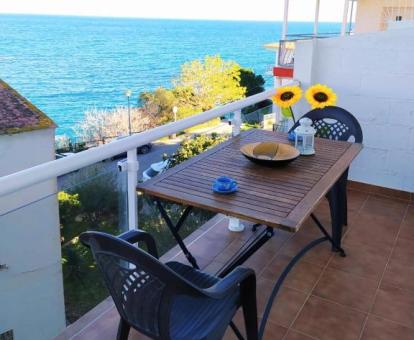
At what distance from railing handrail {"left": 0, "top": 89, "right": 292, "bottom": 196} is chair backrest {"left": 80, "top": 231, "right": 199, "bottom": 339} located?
334 millimetres

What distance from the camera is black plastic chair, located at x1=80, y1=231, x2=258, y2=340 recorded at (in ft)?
4.22

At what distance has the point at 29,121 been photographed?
1055 cm

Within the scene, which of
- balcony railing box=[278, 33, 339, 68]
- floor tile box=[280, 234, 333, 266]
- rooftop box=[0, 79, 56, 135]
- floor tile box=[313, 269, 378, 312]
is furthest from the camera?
balcony railing box=[278, 33, 339, 68]

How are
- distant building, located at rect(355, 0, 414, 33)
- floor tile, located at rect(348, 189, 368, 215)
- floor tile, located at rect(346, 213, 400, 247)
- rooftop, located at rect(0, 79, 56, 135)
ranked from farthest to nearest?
1. distant building, located at rect(355, 0, 414, 33)
2. rooftop, located at rect(0, 79, 56, 135)
3. floor tile, located at rect(348, 189, 368, 215)
4. floor tile, located at rect(346, 213, 400, 247)

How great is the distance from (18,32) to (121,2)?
52.3 feet

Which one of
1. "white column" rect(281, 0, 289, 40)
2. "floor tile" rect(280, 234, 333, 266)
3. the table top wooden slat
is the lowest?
"floor tile" rect(280, 234, 333, 266)

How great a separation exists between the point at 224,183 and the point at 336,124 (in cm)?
156

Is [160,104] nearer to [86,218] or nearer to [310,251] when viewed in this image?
[310,251]

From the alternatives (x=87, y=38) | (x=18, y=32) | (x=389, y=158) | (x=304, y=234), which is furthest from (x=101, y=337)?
(x=18, y=32)

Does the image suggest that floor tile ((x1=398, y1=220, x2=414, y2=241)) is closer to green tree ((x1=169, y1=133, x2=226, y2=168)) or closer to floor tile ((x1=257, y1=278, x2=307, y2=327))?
floor tile ((x1=257, y1=278, x2=307, y2=327))

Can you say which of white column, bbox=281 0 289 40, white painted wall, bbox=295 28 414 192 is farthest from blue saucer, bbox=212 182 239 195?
white column, bbox=281 0 289 40

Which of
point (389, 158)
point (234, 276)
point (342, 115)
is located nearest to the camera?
point (234, 276)

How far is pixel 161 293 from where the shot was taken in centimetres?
133

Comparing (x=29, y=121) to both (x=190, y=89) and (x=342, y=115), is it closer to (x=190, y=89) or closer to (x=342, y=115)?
(x=342, y=115)
